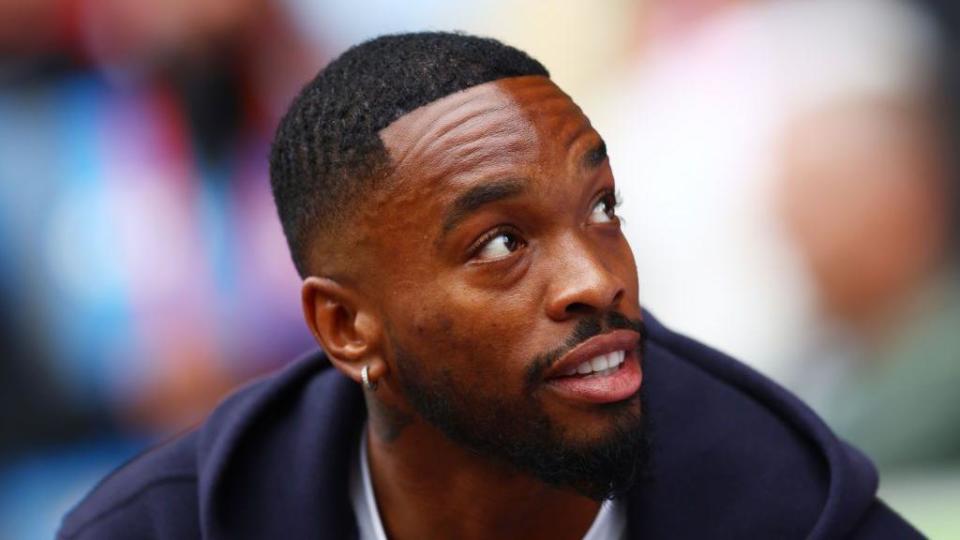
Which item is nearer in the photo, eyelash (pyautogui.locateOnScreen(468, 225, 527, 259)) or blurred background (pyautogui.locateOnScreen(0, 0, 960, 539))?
eyelash (pyautogui.locateOnScreen(468, 225, 527, 259))

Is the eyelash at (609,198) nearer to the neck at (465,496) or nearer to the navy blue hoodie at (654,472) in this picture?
the navy blue hoodie at (654,472)

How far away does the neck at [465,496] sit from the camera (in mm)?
2814

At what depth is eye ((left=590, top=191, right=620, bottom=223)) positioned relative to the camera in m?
2.65

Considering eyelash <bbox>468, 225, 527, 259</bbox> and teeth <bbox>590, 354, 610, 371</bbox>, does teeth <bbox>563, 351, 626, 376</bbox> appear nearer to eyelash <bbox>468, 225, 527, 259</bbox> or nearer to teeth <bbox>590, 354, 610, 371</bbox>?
teeth <bbox>590, 354, 610, 371</bbox>

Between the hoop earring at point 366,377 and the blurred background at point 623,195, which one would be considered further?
the blurred background at point 623,195

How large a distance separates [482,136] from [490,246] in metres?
0.20

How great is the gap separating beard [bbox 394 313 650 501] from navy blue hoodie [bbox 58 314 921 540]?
0.21m

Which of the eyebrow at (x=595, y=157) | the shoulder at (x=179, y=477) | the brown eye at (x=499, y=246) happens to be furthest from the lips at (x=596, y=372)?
the shoulder at (x=179, y=477)

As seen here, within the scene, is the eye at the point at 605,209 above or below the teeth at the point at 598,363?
above

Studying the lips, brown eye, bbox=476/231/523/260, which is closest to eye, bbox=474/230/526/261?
brown eye, bbox=476/231/523/260

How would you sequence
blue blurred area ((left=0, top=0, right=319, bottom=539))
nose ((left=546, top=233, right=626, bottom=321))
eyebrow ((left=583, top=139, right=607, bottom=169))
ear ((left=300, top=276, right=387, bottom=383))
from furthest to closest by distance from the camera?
blue blurred area ((left=0, top=0, right=319, bottom=539))
ear ((left=300, top=276, right=387, bottom=383))
eyebrow ((left=583, top=139, right=607, bottom=169))
nose ((left=546, top=233, right=626, bottom=321))

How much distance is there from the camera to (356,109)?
2.70 m

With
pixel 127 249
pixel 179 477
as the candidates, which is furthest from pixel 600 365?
pixel 127 249

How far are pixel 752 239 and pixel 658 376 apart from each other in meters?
2.41
